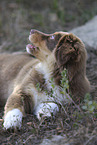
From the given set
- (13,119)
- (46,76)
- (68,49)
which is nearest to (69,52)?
(68,49)

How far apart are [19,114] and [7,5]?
351 inches

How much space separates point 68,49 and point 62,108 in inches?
36.7

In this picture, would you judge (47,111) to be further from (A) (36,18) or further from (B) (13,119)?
(A) (36,18)

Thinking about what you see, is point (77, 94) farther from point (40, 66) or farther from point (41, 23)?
point (41, 23)

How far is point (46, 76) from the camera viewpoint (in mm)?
3926

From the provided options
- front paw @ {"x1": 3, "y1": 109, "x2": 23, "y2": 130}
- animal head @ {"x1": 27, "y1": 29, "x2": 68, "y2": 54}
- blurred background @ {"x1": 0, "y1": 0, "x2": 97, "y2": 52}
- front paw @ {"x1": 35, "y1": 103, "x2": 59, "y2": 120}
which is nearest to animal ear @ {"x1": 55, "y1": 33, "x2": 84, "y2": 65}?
animal head @ {"x1": 27, "y1": 29, "x2": 68, "y2": 54}

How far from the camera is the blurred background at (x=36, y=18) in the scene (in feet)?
25.8

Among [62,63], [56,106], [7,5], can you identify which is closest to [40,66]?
[62,63]

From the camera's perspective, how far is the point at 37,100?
3820 mm

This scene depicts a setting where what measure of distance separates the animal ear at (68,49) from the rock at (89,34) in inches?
104

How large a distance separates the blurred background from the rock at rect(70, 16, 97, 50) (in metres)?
0.95

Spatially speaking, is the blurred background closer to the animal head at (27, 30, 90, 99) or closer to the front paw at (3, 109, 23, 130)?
the animal head at (27, 30, 90, 99)

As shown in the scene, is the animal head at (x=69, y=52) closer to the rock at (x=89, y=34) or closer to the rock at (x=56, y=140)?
the rock at (x=56, y=140)

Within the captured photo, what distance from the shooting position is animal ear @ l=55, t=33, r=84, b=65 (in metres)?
3.50
